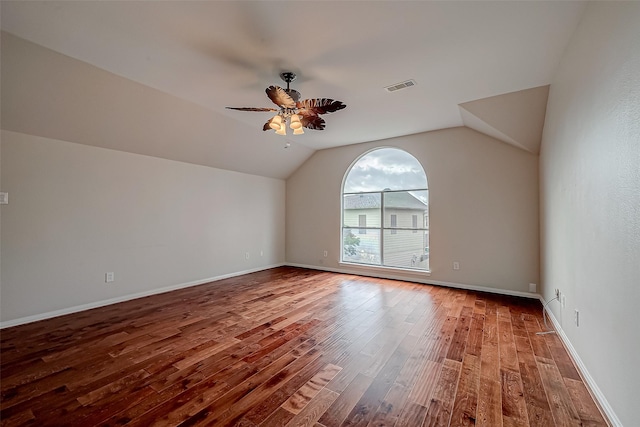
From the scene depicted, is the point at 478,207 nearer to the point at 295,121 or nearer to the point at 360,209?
the point at 360,209

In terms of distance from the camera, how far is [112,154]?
3811 mm

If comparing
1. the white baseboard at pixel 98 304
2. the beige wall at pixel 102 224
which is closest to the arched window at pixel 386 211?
the beige wall at pixel 102 224

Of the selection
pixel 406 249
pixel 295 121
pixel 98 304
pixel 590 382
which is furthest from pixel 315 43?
pixel 98 304

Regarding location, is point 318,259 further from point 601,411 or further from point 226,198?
point 601,411

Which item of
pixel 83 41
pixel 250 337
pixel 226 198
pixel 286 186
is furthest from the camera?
pixel 286 186

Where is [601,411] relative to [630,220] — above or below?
below

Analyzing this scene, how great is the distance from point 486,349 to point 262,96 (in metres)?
3.68

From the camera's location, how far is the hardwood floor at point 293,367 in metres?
1.65

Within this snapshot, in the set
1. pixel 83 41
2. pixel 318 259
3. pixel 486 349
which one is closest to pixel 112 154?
pixel 83 41

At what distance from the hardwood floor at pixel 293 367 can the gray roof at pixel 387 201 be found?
6.73ft

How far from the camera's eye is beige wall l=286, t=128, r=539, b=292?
4027 mm

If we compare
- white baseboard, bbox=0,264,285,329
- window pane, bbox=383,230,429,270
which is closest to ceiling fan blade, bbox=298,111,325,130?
window pane, bbox=383,230,429,270

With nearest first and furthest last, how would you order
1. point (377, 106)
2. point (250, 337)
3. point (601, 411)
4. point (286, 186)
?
point (601, 411), point (250, 337), point (377, 106), point (286, 186)

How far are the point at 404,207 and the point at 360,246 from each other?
1259 mm
